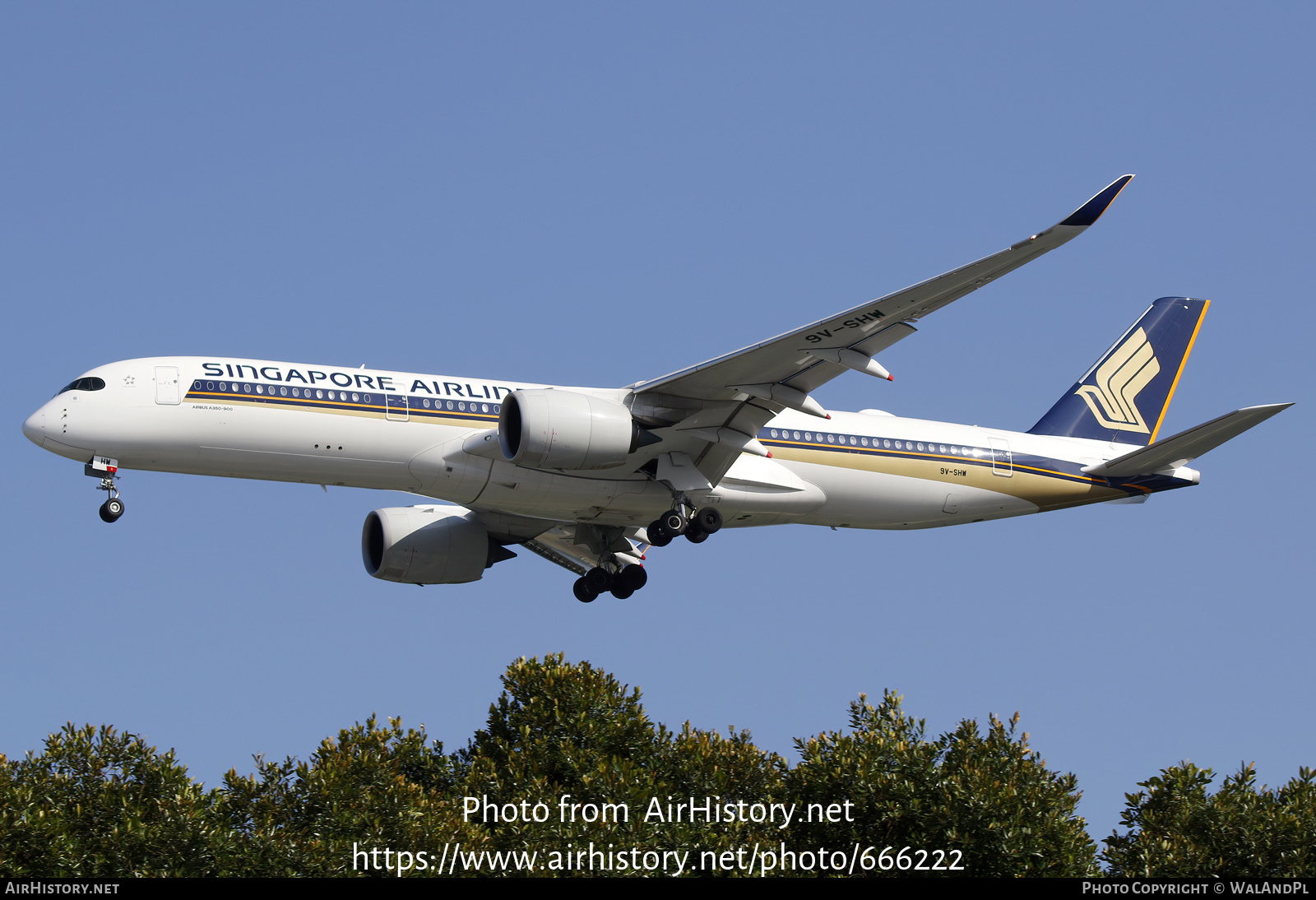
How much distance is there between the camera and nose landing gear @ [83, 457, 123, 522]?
101 ft

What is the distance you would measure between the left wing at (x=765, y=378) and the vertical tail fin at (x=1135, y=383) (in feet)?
37.1

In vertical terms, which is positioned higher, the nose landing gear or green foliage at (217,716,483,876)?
the nose landing gear

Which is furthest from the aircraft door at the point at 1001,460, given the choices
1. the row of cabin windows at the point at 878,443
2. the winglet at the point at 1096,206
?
the winglet at the point at 1096,206

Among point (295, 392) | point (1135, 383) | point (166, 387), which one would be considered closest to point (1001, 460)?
point (1135, 383)

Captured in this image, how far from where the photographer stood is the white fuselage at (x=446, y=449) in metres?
30.9

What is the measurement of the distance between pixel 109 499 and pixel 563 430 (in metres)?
9.66

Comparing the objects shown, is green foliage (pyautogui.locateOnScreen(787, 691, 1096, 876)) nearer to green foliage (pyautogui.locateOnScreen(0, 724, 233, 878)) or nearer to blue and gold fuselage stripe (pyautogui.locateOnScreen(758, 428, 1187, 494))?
blue and gold fuselage stripe (pyautogui.locateOnScreen(758, 428, 1187, 494))

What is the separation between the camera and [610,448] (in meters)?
31.7

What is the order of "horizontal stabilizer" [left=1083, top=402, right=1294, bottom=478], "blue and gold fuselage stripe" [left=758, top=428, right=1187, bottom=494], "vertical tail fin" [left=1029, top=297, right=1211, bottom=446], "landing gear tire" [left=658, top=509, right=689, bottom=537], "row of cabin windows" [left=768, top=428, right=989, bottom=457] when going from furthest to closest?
"vertical tail fin" [left=1029, top=297, right=1211, bottom=446]
"blue and gold fuselage stripe" [left=758, top=428, right=1187, bottom=494]
"row of cabin windows" [left=768, top=428, right=989, bottom=457]
"landing gear tire" [left=658, top=509, right=689, bottom=537]
"horizontal stabilizer" [left=1083, top=402, right=1294, bottom=478]

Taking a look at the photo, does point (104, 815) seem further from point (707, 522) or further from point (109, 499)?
point (707, 522)

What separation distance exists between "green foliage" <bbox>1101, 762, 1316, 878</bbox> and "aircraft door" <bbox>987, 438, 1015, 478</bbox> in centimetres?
1006

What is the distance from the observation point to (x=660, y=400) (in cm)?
3319

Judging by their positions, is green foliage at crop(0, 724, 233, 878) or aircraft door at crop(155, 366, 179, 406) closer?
green foliage at crop(0, 724, 233, 878)

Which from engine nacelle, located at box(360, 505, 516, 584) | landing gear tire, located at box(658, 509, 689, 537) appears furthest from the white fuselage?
engine nacelle, located at box(360, 505, 516, 584)
